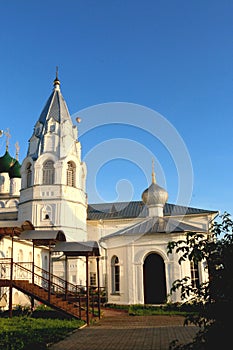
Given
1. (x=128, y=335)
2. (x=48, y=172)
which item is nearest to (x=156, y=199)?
(x=48, y=172)

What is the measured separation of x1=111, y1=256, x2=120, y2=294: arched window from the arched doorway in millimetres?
1641

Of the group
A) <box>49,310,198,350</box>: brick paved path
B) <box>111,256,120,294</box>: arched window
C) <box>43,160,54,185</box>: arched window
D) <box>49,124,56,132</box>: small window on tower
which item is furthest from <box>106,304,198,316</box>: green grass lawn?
<box>49,124,56,132</box>: small window on tower

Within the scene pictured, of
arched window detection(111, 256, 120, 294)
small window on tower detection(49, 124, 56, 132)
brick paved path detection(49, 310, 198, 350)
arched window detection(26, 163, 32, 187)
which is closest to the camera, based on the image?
brick paved path detection(49, 310, 198, 350)

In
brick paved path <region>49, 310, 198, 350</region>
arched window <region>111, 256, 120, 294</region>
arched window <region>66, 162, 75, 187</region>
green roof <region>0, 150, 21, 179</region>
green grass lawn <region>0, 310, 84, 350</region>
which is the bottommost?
brick paved path <region>49, 310, 198, 350</region>

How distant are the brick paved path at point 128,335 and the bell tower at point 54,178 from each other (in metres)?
11.0

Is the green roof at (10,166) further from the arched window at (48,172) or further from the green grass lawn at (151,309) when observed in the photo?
the green grass lawn at (151,309)

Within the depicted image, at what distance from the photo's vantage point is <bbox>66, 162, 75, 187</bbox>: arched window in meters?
27.8

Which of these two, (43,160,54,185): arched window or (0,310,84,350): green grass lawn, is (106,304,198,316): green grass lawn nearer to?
(0,310,84,350): green grass lawn

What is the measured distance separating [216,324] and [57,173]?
23326 mm

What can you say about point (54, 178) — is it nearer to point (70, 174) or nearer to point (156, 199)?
point (70, 174)

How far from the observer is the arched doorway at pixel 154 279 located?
21.5 meters

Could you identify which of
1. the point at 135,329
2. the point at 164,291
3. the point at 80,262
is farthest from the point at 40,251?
the point at 135,329

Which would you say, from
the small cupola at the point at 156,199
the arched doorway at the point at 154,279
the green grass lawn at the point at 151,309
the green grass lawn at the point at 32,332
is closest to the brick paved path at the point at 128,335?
the green grass lawn at the point at 32,332

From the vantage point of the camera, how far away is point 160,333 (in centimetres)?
1223
